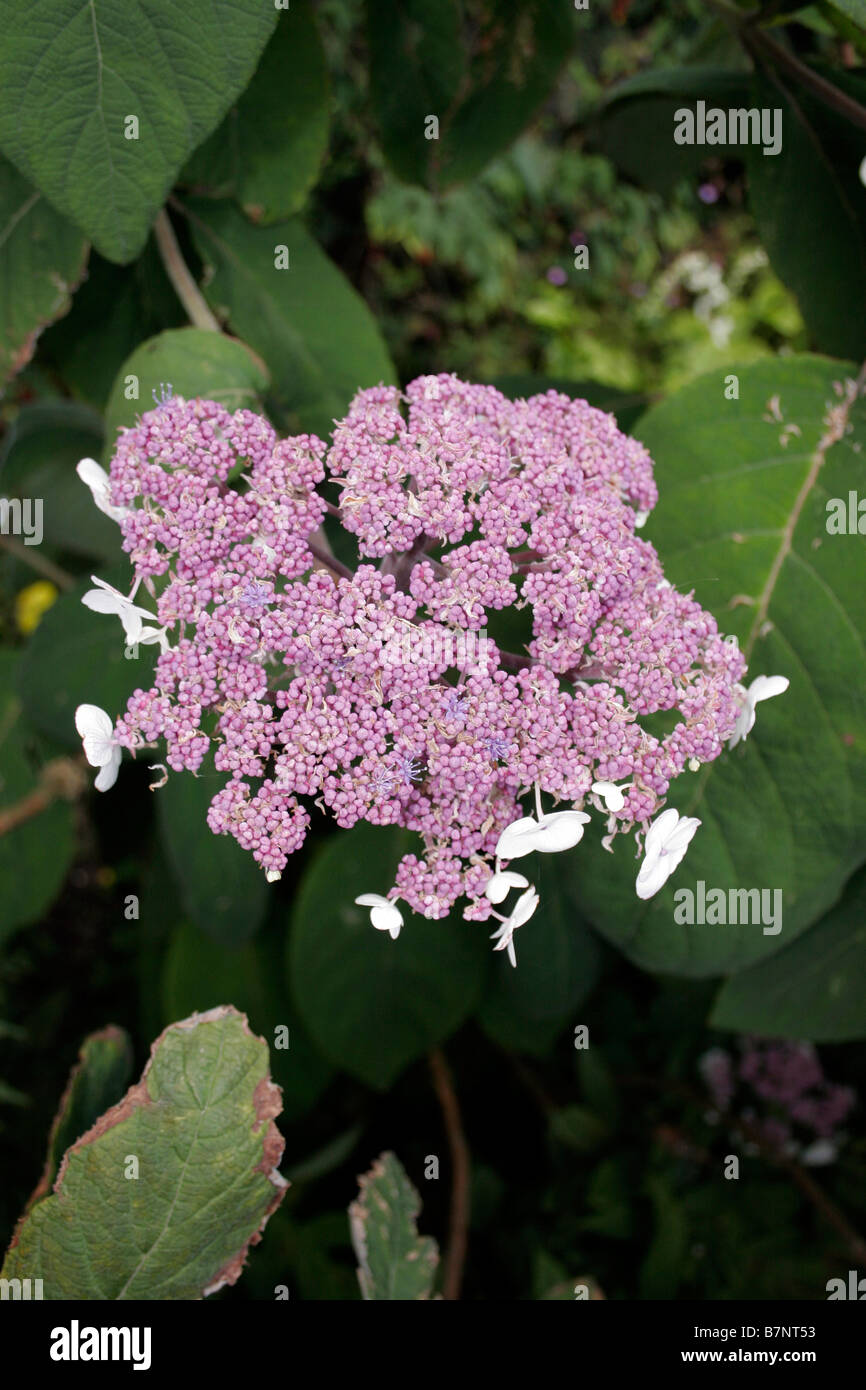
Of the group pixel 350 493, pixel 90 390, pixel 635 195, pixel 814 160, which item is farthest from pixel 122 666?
pixel 635 195

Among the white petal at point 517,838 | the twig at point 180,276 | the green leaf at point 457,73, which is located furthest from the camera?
the green leaf at point 457,73

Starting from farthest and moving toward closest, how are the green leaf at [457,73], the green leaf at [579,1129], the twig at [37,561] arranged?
the twig at [37,561] → the green leaf at [579,1129] → the green leaf at [457,73]

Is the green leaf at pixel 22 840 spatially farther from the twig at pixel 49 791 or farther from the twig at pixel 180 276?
the twig at pixel 180 276

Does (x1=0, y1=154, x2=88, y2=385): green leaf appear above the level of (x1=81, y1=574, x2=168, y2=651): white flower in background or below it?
above

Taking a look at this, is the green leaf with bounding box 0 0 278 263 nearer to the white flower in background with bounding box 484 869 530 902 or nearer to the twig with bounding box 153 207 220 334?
the twig with bounding box 153 207 220 334

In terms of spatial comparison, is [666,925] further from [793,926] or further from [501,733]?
[501,733]

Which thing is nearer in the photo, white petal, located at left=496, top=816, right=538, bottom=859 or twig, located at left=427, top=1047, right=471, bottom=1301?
white petal, located at left=496, top=816, right=538, bottom=859

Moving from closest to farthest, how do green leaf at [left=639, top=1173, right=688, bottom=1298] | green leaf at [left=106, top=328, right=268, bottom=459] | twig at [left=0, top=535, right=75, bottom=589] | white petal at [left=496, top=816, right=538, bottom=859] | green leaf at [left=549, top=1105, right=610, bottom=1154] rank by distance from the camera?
white petal at [left=496, top=816, right=538, bottom=859] < green leaf at [left=106, top=328, right=268, bottom=459] < green leaf at [left=639, top=1173, right=688, bottom=1298] < green leaf at [left=549, top=1105, right=610, bottom=1154] < twig at [left=0, top=535, right=75, bottom=589]

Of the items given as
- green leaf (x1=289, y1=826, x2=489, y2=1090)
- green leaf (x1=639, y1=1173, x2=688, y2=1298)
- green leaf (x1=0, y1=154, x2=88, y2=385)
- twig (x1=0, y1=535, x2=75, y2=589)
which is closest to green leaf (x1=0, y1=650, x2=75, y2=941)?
twig (x1=0, y1=535, x2=75, y2=589)

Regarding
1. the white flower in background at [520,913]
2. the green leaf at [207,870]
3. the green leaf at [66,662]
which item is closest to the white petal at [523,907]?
the white flower in background at [520,913]
